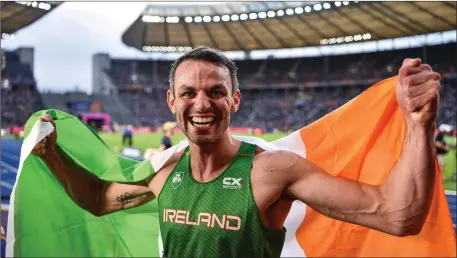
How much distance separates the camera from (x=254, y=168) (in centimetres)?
202

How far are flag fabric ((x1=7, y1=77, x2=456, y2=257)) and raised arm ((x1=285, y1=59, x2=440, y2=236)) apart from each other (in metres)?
0.79

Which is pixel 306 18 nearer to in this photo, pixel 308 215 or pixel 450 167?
pixel 450 167

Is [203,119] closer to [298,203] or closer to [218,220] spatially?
[218,220]

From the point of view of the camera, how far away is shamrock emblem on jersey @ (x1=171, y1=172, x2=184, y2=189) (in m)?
2.06

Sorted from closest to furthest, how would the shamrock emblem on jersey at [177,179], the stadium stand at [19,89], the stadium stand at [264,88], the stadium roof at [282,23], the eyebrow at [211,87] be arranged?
the eyebrow at [211,87] < the shamrock emblem on jersey at [177,179] < the stadium roof at [282,23] < the stadium stand at [19,89] < the stadium stand at [264,88]

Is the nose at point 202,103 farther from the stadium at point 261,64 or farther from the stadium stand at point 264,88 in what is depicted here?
the stadium stand at point 264,88

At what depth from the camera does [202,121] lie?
75.3 inches

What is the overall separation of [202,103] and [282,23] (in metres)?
32.3

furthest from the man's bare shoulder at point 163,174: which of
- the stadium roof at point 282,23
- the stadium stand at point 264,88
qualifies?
the stadium stand at point 264,88

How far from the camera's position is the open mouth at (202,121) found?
6.27 ft

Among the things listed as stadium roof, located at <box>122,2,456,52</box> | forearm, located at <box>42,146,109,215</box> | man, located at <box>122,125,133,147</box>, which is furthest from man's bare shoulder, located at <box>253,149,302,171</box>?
stadium roof, located at <box>122,2,456,52</box>

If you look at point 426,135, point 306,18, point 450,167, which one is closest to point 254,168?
point 426,135

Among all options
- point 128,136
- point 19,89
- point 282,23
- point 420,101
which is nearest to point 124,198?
point 420,101

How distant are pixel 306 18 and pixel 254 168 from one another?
1195 inches
